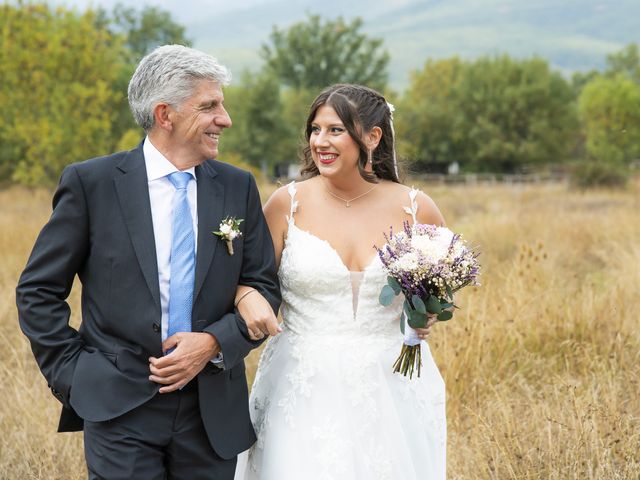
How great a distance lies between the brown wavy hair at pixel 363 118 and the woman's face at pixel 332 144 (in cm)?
3

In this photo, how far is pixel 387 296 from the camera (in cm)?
361

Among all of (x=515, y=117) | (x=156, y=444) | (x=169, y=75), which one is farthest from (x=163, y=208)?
(x=515, y=117)

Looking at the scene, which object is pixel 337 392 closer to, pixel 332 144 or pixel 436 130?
pixel 332 144

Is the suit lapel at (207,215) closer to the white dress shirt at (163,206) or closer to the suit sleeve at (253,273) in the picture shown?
the white dress shirt at (163,206)

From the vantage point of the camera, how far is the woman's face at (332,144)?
3.92 metres

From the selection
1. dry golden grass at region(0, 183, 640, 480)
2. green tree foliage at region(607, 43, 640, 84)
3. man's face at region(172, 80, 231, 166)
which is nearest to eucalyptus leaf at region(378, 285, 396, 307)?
man's face at region(172, 80, 231, 166)

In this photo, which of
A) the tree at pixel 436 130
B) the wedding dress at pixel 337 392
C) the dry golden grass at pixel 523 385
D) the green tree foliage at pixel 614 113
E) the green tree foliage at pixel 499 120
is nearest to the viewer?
the wedding dress at pixel 337 392

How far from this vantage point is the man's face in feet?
10.2

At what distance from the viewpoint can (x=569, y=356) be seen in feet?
21.1

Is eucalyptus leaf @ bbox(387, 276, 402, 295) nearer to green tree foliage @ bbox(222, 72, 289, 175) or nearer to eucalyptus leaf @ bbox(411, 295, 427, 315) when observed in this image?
eucalyptus leaf @ bbox(411, 295, 427, 315)

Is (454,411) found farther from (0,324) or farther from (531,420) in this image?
(0,324)

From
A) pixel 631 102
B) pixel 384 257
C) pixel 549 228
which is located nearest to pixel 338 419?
pixel 384 257

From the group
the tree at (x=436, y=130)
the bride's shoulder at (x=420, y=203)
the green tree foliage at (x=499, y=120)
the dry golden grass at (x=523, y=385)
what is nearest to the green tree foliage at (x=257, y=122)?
the green tree foliage at (x=499, y=120)

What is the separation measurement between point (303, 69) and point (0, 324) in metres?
63.5
